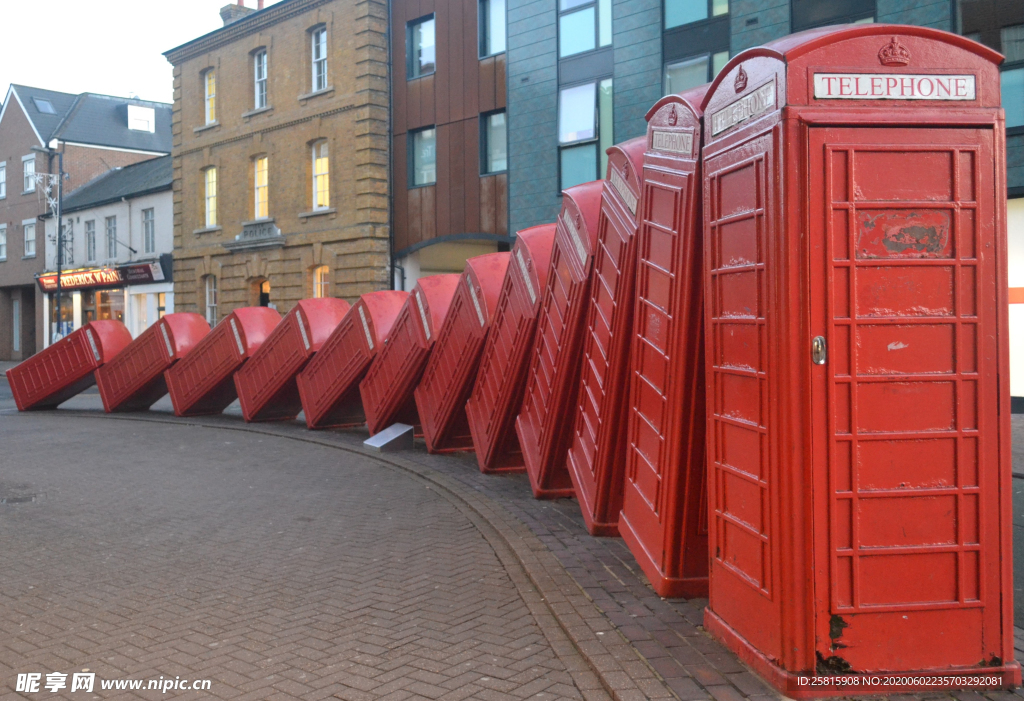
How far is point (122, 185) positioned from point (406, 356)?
97.2 ft

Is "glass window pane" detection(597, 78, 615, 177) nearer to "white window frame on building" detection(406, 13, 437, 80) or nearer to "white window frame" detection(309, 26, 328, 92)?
"white window frame on building" detection(406, 13, 437, 80)

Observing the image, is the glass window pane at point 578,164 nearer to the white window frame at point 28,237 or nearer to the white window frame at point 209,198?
the white window frame at point 209,198

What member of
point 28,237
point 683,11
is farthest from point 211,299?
point 683,11

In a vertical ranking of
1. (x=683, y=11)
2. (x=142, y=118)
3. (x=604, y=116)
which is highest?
(x=142, y=118)

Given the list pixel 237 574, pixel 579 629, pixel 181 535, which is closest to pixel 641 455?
pixel 579 629

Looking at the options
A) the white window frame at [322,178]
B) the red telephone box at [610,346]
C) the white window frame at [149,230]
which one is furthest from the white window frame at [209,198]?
the red telephone box at [610,346]

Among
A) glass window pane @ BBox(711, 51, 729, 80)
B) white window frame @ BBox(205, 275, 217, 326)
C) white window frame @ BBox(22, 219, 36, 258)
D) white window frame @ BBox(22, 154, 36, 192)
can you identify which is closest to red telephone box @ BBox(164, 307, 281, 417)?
glass window pane @ BBox(711, 51, 729, 80)

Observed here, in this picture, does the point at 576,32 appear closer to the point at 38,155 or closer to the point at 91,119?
the point at 91,119

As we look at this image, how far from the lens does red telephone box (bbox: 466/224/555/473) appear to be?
8867 mm

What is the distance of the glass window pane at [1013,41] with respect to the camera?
1400 centimetres

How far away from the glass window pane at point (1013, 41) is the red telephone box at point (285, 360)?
36.9 ft

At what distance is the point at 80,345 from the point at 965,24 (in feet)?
55.5

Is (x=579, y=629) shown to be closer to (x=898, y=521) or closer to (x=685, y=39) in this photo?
(x=898, y=521)

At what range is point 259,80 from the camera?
27891 mm
